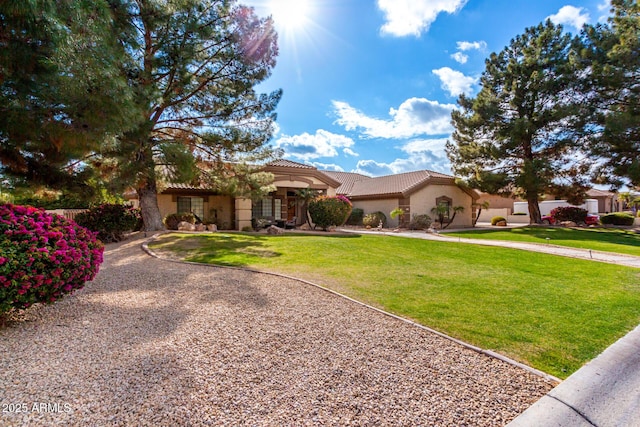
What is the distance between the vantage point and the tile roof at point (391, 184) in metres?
22.0

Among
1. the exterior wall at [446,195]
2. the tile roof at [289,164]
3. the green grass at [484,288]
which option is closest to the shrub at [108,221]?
the green grass at [484,288]

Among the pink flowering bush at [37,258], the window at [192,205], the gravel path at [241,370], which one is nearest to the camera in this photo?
the gravel path at [241,370]

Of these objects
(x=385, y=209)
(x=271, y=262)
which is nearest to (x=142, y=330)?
(x=271, y=262)

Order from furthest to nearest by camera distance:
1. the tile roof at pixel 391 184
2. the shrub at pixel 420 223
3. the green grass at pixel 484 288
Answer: the tile roof at pixel 391 184
the shrub at pixel 420 223
the green grass at pixel 484 288

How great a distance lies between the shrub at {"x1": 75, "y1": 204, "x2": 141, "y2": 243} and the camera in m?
11.5

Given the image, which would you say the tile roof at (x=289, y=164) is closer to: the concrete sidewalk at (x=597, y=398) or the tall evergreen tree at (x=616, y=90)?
the concrete sidewalk at (x=597, y=398)

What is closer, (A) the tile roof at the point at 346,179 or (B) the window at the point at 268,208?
(B) the window at the point at 268,208

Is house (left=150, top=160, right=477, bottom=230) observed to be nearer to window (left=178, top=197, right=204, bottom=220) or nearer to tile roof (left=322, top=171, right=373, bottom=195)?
window (left=178, top=197, right=204, bottom=220)

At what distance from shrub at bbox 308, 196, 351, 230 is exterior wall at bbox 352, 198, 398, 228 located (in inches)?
256

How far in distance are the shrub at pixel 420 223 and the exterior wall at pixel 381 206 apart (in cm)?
124

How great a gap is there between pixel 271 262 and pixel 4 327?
5.01 meters

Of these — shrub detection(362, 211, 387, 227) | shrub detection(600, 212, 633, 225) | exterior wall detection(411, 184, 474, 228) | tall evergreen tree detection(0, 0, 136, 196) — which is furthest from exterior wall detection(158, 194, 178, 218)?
shrub detection(600, 212, 633, 225)

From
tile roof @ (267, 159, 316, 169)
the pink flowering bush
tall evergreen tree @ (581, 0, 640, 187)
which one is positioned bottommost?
the pink flowering bush

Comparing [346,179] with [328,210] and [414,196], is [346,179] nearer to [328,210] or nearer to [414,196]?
[414,196]
